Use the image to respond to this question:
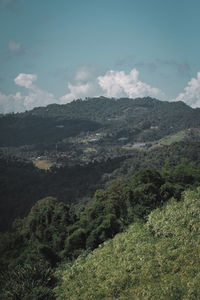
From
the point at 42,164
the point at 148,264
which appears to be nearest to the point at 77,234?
the point at 148,264

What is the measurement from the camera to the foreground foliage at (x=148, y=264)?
54.7 ft

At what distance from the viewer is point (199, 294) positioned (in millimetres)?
14648

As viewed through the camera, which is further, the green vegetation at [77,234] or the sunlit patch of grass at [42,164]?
the sunlit patch of grass at [42,164]

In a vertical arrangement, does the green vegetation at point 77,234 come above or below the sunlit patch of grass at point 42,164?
below

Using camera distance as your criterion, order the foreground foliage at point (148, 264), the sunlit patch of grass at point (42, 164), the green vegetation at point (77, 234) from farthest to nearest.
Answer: the sunlit patch of grass at point (42, 164) < the green vegetation at point (77, 234) < the foreground foliage at point (148, 264)

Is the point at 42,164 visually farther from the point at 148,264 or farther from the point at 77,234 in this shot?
the point at 148,264

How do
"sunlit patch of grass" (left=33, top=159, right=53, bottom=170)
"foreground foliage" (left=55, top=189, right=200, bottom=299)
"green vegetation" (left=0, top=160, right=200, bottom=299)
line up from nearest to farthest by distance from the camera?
"foreground foliage" (left=55, top=189, right=200, bottom=299) → "green vegetation" (left=0, top=160, right=200, bottom=299) → "sunlit patch of grass" (left=33, top=159, right=53, bottom=170)

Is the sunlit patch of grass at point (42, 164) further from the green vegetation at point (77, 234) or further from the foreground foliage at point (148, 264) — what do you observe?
the foreground foliage at point (148, 264)

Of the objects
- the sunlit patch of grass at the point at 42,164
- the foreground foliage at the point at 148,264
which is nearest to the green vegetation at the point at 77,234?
the foreground foliage at the point at 148,264

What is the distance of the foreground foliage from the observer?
656 inches

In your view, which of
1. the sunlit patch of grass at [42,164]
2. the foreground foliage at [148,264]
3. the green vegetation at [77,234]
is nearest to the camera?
the foreground foliage at [148,264]

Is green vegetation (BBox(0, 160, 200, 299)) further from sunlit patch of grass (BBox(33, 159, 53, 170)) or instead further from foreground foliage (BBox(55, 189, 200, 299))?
sunlit patch of grass (BBox(33, 159, 53, 170))

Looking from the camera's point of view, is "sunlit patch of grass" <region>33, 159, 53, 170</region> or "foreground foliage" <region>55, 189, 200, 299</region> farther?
"sunlit patch of grass" <region>33, 159, 53, 170</region>

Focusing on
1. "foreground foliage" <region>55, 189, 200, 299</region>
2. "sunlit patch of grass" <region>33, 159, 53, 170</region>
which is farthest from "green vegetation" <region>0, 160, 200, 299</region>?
"sunlit patch of grass" <region>33, 159, 53, 170</region>
